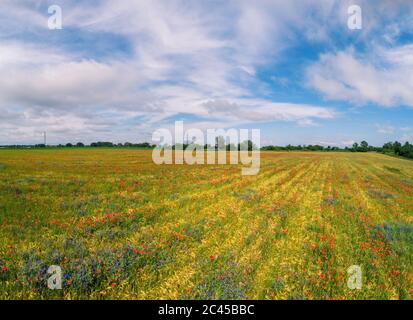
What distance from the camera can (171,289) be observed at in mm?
5273

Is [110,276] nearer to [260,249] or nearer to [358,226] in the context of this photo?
[260,249]

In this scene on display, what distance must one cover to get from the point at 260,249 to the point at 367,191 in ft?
51.7

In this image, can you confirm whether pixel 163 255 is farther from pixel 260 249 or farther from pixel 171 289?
pixel 260 249

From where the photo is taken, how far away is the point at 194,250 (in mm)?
7289

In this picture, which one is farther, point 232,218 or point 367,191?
point 367,191

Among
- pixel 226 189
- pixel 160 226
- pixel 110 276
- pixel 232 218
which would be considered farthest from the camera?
pixel 226 189

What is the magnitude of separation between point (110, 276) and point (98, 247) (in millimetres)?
1793
